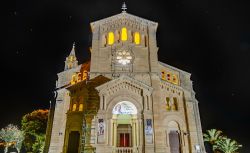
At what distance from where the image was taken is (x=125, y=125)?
33656 millimetres

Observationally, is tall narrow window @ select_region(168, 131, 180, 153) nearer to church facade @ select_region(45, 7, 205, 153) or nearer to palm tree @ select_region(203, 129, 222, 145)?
church facade @ select_region(45, 7, 205, 153)

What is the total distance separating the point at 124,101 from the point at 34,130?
99.9 feet

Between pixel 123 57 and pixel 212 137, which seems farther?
pixel 212 137

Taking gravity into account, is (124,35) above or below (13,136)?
above

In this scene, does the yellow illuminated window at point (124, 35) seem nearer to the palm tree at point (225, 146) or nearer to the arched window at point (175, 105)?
the arched window at point (175, 105)

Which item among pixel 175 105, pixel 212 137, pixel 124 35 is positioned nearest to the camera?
pixel 175 105

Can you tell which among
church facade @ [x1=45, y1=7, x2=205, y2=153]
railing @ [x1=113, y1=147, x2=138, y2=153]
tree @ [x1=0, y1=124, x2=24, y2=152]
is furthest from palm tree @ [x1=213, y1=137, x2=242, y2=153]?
tree @ [x1=0, y1=124, x2=24, y2=152]

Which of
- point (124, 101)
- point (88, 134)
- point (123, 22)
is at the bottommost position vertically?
point (88, 134)

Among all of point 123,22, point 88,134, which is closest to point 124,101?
point 88,134

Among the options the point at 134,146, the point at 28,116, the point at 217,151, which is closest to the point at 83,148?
the point at 134,146

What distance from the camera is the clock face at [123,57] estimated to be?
3719 cm

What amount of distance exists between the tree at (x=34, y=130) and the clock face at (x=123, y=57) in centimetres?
2632

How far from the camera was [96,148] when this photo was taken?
1146 inches

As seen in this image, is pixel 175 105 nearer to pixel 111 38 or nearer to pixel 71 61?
pixel 111 38
